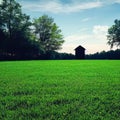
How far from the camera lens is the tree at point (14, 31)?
69.6m

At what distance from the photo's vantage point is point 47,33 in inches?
3831

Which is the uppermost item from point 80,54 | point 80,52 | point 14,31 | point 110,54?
point 14,31

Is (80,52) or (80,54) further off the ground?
(80,52)

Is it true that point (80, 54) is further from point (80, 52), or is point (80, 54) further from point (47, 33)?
point (47, 33)

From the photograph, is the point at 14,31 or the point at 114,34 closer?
the point at 14,31

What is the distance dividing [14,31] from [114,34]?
5336 centimetres

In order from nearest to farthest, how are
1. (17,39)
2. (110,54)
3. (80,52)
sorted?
(17,39) → (110,54) → (80,52)

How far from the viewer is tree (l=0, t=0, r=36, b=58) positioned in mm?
69562

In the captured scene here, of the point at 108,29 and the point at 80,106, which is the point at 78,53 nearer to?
the point at 108,29

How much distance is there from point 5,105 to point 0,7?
230 ft

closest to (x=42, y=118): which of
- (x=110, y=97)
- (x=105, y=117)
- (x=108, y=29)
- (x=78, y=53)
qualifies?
(x=105, y=117)

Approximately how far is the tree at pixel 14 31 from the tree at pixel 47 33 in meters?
20.6

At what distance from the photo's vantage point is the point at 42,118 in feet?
15.5

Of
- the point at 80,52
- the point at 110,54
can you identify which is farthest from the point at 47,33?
the point at 110,54
